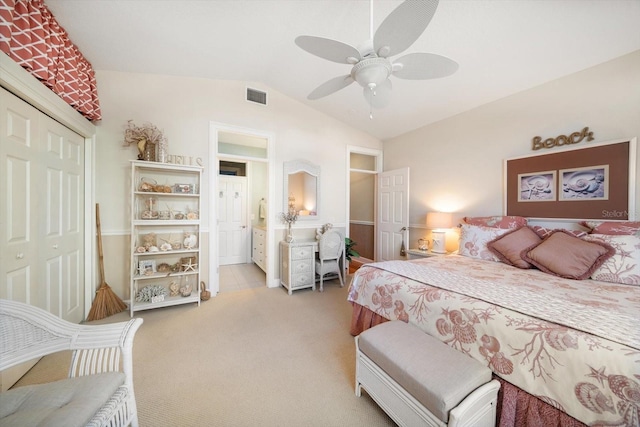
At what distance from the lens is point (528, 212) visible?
2719 millimetres

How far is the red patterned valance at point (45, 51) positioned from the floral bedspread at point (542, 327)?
3007mm

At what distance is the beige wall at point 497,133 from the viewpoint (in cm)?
218

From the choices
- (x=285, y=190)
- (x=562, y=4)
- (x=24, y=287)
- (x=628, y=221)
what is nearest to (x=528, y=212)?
(x=628, y=221)

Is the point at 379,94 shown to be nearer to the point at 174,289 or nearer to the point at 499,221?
the point at 499,221

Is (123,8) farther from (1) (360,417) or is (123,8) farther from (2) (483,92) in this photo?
(2) (483,92)

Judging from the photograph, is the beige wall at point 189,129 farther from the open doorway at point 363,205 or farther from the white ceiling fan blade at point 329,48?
the white ceiling fan blade at point 329,48

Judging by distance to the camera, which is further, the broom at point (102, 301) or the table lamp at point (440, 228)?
the table lamp at point (440, 228)

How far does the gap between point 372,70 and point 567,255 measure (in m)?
2.20

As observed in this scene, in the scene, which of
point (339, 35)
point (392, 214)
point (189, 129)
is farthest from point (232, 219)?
point (339, 35)

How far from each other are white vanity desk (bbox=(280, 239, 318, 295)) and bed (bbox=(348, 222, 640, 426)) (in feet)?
5.71

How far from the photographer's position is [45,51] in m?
1.71

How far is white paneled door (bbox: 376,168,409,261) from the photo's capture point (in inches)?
156

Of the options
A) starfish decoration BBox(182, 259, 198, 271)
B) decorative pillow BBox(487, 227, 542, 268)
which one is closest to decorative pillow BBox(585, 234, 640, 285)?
decorative pillow BBox(487, 227, 542, 268)

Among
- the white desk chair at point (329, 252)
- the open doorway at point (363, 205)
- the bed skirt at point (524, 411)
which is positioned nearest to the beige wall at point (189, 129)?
the white desk chair at point (329, 252)
